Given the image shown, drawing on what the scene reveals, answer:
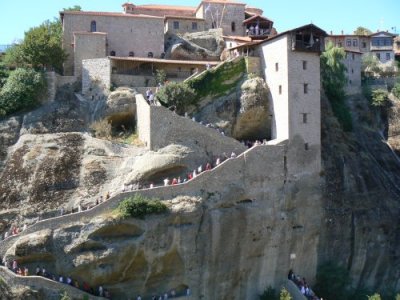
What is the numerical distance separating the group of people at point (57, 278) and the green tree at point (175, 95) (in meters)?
13.9

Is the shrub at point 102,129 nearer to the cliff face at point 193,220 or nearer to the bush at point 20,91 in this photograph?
the cliff face at point 193,220

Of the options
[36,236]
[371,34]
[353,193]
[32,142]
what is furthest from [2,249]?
[371,34]

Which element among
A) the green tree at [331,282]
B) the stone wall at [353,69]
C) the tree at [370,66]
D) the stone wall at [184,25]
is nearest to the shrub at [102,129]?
the stone wall at [184,25]

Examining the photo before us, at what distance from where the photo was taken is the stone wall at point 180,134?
44531 mm

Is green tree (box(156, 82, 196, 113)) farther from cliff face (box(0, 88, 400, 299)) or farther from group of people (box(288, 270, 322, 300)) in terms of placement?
group of people (box(288, 270, 322, 300))

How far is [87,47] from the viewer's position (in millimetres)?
51531

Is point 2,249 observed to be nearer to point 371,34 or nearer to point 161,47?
point 161,47

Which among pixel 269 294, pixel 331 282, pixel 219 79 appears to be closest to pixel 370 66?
pixel 219 79

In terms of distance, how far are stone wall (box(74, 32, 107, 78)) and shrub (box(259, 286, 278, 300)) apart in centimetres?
2041

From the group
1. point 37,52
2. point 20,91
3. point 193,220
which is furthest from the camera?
point 37,52

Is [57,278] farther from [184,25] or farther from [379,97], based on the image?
[379,97]

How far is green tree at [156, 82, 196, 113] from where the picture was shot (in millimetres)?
47219

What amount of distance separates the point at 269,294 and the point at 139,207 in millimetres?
10905

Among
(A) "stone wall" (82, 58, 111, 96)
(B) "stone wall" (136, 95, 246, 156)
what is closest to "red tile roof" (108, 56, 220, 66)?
(A) "stone wall" (82, 58, 111, 96)
